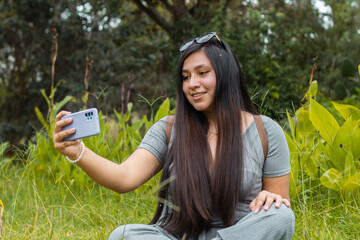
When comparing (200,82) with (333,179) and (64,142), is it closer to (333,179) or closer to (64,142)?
(64,142)

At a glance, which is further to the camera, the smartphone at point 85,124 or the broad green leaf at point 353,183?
the broad green leaf at point 353,183

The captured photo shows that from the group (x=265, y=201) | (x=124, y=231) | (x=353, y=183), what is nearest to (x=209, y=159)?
(x=265, y=201)

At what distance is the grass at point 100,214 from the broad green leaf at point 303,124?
0.35m

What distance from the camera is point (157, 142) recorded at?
1981mm

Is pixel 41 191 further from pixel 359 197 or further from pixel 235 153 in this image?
pixel 359 197

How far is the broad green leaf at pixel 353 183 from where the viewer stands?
2442 mm

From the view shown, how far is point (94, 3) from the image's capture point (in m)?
6.27

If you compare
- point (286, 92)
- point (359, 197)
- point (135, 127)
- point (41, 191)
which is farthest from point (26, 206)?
point (286, 92)

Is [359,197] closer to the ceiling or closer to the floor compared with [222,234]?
closer to the floor

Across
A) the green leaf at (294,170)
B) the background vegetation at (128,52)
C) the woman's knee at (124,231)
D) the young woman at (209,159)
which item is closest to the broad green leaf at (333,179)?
the green leaf at (294,170)

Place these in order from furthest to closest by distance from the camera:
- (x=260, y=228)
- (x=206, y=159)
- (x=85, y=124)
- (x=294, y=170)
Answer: (x=294, y=170), (x=206, y=159), (x=260, y=228), (x=85, y=124)

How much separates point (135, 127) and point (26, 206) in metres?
1.21

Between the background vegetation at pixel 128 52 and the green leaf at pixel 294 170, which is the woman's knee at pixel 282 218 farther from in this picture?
the background vegetation at pixel 128 52

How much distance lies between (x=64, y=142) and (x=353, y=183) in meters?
1.60
